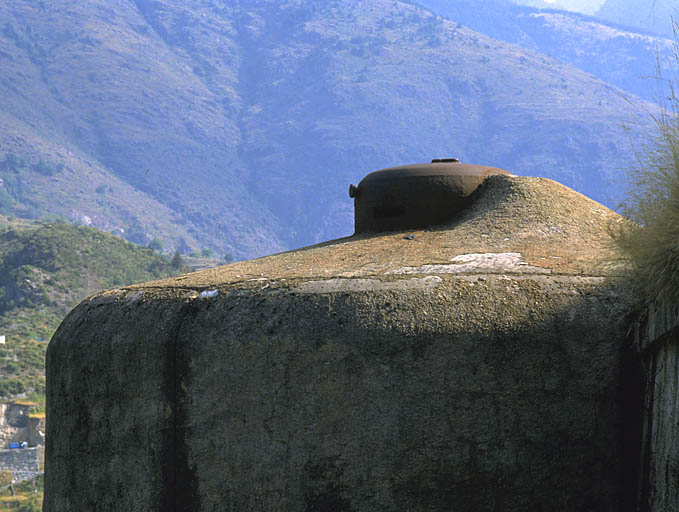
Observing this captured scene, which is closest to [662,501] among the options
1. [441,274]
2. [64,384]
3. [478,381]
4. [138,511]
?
[478,381]

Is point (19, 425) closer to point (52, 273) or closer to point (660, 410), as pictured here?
point (52, 273)

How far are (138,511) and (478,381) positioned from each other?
1850 mm

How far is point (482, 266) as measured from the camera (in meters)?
4.64

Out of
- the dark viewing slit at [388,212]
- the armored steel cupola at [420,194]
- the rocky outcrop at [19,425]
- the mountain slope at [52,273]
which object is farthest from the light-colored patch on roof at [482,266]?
the mountain slope at [52,273]

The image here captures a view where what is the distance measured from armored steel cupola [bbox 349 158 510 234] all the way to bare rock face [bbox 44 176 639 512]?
3.89ft

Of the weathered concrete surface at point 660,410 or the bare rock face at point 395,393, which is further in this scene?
the bare rock face at point 395,393

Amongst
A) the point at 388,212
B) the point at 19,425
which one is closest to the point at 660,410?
the point at 388,212

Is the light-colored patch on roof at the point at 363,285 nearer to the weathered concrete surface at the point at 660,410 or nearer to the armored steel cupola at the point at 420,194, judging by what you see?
the weathered concrete surface at the point at 660,410

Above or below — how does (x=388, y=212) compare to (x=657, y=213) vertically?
above

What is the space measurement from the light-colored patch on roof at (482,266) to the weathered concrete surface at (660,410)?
0.66 m

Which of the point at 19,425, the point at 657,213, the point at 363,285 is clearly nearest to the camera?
the point at 657,213

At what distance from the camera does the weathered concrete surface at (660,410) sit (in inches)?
146

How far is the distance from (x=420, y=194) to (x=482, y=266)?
1436mm

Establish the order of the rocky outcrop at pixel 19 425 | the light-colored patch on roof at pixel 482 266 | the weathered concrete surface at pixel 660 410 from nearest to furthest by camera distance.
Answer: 1. the weathered concrete surface at pixel 660 410
2. the light-colored patch on roof at pixel 482 266
3. the rocky outcrop at pixel 19 425
